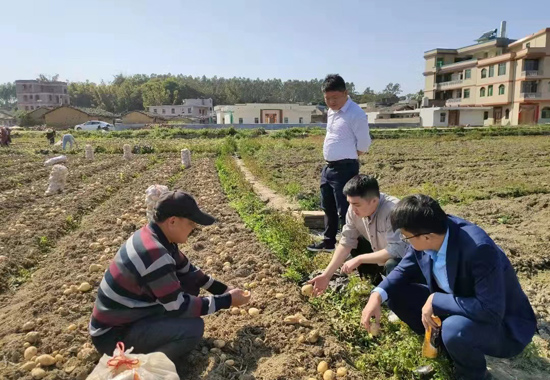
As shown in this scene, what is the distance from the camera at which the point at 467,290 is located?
2.41 m

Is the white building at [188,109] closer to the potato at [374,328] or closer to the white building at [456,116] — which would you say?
the white building at [456,116]

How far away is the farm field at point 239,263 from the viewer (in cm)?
278

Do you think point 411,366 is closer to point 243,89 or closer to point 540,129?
point 540,129

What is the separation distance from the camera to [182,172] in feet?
41.0

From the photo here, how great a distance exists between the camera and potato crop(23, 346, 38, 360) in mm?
2830

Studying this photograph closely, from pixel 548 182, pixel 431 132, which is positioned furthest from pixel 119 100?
pixel 548 182

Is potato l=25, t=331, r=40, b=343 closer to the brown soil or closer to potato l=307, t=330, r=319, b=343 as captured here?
the brown soil

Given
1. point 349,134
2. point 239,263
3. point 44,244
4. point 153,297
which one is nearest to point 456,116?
point 349,134

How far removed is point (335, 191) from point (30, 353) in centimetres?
315

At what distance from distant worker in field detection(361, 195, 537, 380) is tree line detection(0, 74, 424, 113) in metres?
80.5

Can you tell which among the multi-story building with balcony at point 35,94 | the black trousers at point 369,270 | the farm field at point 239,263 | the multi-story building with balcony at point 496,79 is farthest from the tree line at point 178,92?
the black trousers at point 369,270

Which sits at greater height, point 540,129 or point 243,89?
point 243,89

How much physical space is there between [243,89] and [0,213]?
98621 mm

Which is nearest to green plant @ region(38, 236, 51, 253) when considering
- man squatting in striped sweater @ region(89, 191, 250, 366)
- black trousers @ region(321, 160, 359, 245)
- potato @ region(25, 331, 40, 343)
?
potato @ region(25, 331, 40, 343)
